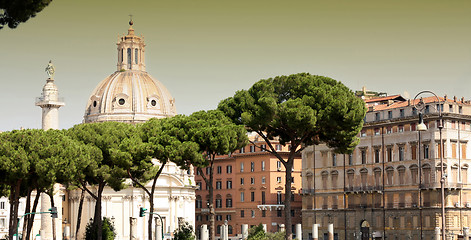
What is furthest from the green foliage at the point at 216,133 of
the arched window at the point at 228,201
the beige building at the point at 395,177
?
the arched window at the point at 228,201

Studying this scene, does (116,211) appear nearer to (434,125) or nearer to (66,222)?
(66,222)

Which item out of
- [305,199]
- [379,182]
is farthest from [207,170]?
[379,182]

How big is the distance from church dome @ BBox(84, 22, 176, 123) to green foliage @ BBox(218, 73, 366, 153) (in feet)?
260

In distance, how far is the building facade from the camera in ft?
411

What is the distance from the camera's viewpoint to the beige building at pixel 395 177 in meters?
89.4

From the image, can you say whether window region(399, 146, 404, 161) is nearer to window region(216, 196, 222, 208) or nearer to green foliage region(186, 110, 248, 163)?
green foliage region(186, 110, 248, 163)

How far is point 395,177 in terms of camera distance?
310 ft

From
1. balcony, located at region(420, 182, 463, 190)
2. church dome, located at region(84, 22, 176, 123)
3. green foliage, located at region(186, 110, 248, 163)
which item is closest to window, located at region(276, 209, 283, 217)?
church dome, located at region(84, 22, 176, 123)

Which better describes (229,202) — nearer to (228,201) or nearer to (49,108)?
(228,201)

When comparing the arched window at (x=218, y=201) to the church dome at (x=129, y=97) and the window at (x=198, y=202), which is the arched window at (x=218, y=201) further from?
the church dome at (x=129, y=97)

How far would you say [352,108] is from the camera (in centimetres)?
5953

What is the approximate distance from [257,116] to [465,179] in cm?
3655

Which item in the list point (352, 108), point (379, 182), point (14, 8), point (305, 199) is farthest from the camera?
point (305, 199)

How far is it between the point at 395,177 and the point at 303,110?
38.5m
